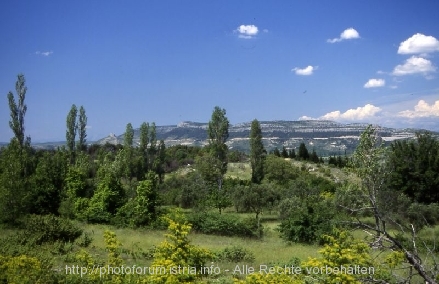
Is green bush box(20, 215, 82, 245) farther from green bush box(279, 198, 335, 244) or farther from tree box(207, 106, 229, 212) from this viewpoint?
tree box(207, 106, 229, 212)

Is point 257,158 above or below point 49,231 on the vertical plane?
above

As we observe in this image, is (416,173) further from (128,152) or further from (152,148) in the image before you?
(152,148)

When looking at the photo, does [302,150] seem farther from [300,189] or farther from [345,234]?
[345,234]

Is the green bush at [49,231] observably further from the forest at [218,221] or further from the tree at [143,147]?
the tree at [143,147]

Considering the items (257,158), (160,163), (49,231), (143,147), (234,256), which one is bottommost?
(234,256)

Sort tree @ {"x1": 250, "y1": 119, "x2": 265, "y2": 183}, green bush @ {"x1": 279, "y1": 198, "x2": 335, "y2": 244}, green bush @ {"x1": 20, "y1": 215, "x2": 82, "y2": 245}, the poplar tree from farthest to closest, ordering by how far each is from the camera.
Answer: tree @ {"x1": 250, "y1": 119, "x2": 265, "y2": 183} → the poplar tree → green bush @ {"x1": 279, "y1": 198, "x2": 335, "y2": 244} → green bush @ {"x1": 20, "y1": 215, "x2": 82, "y2": 245}

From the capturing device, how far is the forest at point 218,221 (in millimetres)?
6121

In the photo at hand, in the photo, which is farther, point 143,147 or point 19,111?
point 143,147

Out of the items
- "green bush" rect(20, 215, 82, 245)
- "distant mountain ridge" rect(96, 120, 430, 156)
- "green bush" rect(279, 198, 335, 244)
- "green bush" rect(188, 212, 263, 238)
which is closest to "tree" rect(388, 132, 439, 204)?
"green bush" rect(279, 198, 335, 244)

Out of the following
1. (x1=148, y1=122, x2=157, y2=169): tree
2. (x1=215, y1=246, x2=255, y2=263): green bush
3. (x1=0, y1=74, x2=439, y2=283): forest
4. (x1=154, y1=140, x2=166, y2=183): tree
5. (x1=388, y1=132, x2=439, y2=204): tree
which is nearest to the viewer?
(x1=0, y1=74, x2=439, y2=283): forest

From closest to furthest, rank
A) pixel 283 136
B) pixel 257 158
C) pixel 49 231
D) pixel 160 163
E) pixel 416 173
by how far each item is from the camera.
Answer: pixel 49 231, pixel 416 173, pixel 257 158, pixel 160 163, pixel 283 136

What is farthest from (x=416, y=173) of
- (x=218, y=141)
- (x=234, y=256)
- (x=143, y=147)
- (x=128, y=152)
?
(x=143, y=147)

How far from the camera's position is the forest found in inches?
241

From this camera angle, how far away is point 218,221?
867 inches
